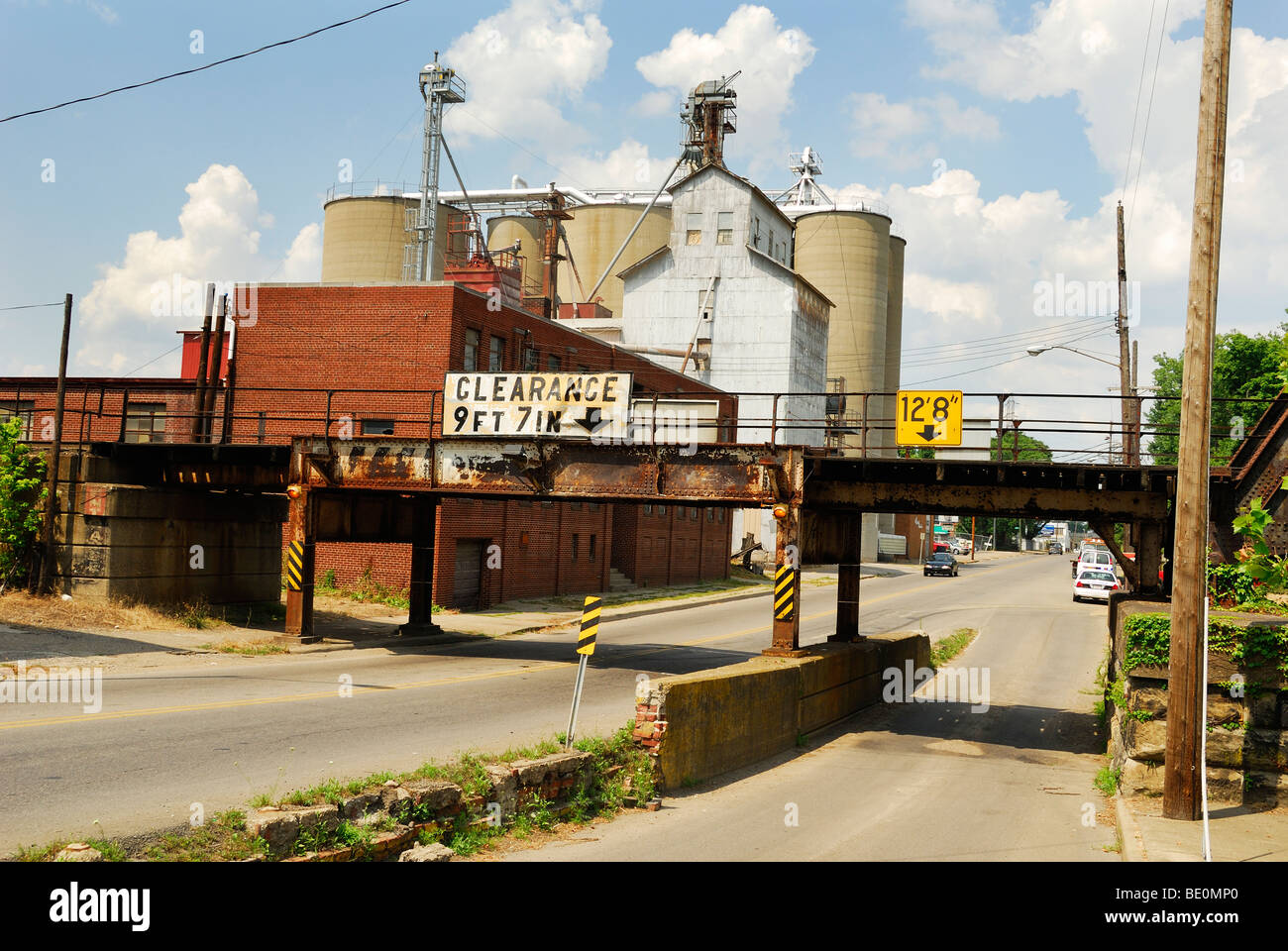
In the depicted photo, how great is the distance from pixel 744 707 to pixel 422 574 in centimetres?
1451

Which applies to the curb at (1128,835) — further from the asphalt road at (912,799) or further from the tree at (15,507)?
the tree at (15,507)

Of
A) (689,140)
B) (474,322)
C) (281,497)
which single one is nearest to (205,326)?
(281,497)

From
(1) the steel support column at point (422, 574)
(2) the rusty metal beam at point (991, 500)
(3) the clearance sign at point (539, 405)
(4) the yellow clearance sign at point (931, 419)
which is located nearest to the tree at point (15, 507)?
(1) the steel support column at point (422, 574)

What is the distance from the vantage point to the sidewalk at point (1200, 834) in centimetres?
1001

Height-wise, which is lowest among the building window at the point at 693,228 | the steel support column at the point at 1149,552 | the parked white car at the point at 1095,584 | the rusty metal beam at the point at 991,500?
the parked white car at the point at 1095,584

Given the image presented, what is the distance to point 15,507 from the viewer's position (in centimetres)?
2541

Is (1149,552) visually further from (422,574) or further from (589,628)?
(422,574)

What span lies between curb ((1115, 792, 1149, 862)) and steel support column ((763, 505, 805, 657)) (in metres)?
7.81

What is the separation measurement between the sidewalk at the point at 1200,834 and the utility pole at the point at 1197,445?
14.1 inches

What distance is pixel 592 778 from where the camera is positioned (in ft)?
39.5

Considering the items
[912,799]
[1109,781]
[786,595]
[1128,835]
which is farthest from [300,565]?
[1128,835]

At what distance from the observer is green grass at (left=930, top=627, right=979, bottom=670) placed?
101ft
